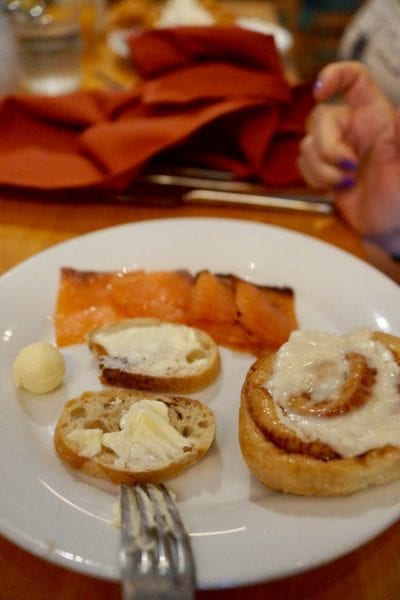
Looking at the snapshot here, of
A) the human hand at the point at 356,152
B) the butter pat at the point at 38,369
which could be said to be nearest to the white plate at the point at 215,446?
the butter pat at the point at 38,369

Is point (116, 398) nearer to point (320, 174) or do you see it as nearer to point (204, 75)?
point (320, 174)

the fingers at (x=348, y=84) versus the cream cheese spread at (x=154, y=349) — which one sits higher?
the fingers at (x=348, y=84)

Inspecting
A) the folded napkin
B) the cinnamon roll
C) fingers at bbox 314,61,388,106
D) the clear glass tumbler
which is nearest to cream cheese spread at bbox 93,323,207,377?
the cinnamon roll

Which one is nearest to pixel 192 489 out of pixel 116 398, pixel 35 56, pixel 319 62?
pixel 116 398

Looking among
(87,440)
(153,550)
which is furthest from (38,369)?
(153,550)

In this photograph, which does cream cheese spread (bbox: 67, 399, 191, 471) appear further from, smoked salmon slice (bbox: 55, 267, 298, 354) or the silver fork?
smoked salmon slice (bbox: 55, 267, 298, 354)

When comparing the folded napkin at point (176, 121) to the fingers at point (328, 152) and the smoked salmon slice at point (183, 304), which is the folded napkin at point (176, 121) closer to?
the fingers at point (328, 152)

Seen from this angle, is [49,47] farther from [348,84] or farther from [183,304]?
[183,304]
